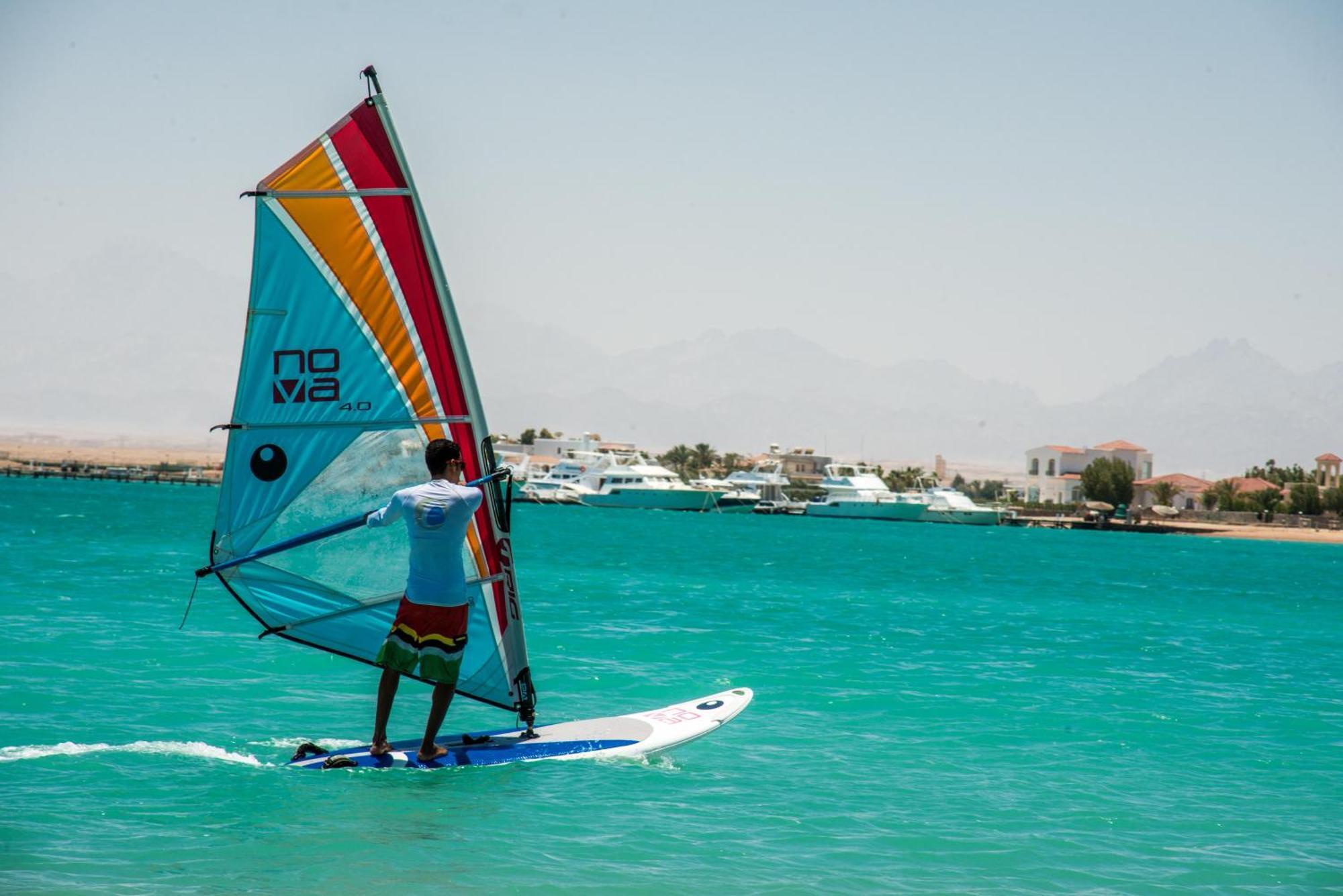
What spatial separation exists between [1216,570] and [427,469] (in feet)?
179

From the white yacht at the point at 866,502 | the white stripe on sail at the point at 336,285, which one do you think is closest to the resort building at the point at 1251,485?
the white yacht at the point at 866,502

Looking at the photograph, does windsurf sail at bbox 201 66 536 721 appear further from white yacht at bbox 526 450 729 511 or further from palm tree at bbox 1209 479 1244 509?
palm tree at bbox 1209 479 1244 509

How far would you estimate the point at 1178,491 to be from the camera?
477 ft

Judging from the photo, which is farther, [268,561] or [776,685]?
[776,685]

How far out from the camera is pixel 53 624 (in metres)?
16.7

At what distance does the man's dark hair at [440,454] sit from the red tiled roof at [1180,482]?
5710 inches

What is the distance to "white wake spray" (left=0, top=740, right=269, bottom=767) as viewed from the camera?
8.63 m

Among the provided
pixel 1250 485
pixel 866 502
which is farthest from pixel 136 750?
pixel 1250 485

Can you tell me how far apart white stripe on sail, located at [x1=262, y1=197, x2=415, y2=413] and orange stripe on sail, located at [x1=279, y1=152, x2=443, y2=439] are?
0.02m

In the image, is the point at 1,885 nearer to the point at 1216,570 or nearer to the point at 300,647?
the point at 300,647

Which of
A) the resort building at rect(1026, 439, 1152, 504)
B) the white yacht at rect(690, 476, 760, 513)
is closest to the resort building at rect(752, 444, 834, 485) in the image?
the white yacht at rect(690, 476, 760, 513)

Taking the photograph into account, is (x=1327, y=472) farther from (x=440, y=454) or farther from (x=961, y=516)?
(x=440, y=454)

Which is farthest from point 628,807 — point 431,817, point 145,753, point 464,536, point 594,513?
point 594,513

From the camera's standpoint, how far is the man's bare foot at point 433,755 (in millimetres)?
8188
